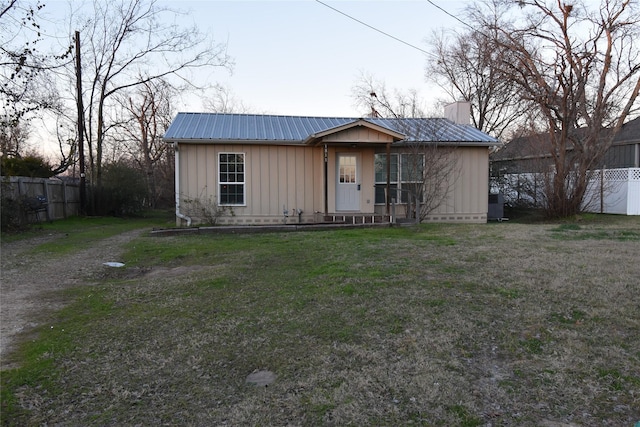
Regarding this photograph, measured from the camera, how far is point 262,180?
14430 mm

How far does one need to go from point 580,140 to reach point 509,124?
13.2 metres

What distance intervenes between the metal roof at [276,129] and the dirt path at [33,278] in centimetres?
434

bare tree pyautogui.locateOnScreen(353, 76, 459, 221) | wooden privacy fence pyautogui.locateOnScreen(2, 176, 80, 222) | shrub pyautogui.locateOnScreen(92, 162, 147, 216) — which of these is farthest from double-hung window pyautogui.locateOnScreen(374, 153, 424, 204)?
shrub pyautogui.locateOnScreen(92, 162, 147, 216)

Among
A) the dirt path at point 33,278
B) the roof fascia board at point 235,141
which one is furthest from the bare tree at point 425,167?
the dirt path at point 33,278

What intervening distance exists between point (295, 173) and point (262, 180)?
3.34ft

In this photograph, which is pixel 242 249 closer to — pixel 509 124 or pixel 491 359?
pixel 491 359

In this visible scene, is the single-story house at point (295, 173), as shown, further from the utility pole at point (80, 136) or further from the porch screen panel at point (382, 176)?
the utility pole at point (80, 136)

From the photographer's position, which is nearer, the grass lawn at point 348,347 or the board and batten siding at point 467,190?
the grass lawn at point 348,347

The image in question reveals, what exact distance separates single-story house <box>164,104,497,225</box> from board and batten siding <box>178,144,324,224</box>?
0.09ft

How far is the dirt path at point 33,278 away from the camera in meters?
4.82

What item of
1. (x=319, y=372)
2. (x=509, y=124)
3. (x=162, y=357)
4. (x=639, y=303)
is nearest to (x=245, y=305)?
(x=162, y=357)

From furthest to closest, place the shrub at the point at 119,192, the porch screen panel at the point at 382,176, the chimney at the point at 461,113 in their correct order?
1. the shrub at the point at 119,192
2. the chimney at the point at 461,113
3. the porch screen panel at the point at 382,176

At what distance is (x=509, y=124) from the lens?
95.1 ft

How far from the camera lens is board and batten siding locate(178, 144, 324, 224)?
557 inches
